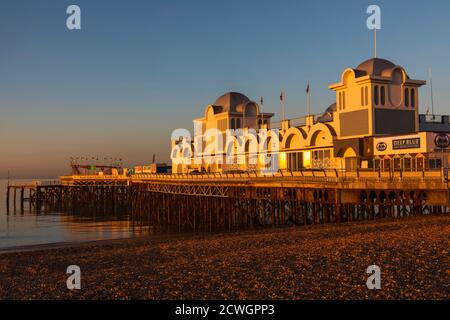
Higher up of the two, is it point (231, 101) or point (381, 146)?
point (231, 101)

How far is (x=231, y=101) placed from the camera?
224ft

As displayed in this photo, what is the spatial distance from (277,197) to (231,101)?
3495 centimetres

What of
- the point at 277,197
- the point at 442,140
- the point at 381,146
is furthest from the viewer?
the point at 381,146

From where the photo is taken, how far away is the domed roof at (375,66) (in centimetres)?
4219

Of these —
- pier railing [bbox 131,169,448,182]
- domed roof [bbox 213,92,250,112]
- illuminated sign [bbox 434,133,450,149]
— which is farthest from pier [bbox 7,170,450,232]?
domed roof [bbox 213,92,250,112]

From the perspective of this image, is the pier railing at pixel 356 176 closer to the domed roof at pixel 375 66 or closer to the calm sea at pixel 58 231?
the calm sea at pixel 58 231

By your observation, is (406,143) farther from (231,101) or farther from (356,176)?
(231,101)

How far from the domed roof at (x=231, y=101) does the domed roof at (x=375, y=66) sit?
88.6 ft

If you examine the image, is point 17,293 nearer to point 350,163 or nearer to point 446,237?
point 446,237

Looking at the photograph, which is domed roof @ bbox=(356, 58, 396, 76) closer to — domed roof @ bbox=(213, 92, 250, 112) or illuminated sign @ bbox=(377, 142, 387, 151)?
illuminated sign @ bbox=(377, 142, 387, 151)

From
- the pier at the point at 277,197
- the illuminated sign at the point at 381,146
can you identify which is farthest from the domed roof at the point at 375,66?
the pier at the point at 277,197

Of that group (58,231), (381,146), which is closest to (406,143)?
(381,146)

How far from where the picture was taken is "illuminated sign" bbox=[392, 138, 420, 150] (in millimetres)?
34303
